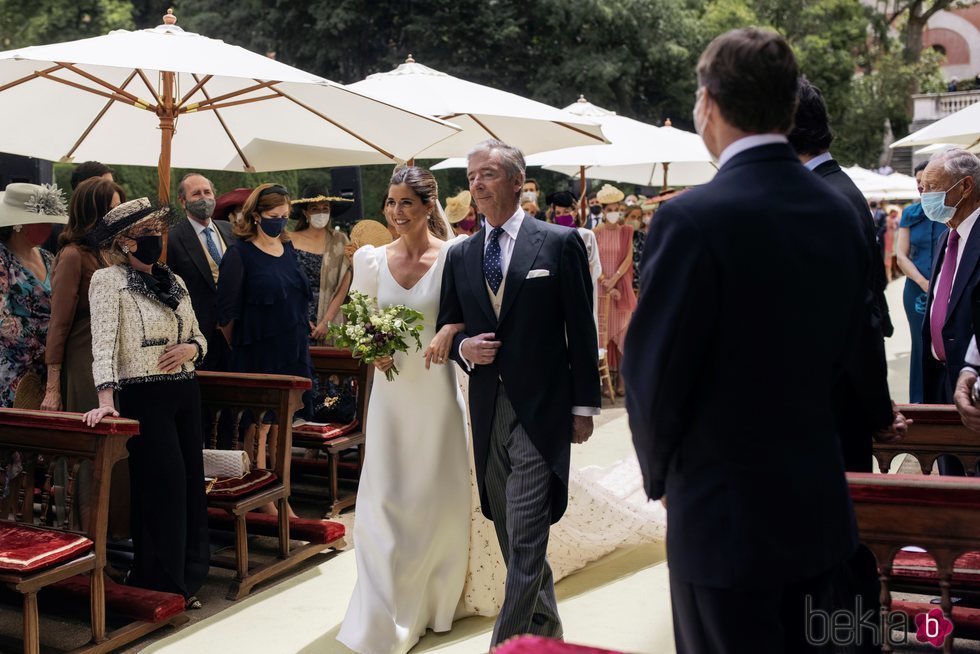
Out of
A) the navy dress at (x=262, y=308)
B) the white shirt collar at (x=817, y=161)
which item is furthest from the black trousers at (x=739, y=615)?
the navy dress at (x=262, y=308)

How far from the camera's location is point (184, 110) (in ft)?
20.7

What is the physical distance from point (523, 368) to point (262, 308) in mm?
3001

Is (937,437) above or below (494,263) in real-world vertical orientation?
below

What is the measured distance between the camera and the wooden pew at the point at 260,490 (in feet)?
18.9

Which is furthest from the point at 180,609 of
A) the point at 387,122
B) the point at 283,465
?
the point at 387,122

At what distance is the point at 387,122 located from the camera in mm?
6473

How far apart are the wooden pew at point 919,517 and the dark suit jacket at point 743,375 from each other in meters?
0.87

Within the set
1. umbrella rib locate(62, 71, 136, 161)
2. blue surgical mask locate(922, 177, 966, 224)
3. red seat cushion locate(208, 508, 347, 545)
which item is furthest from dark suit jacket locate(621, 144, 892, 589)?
umbrella rib locate(62, 71, 136, 161)

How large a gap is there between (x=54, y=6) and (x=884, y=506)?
3293 centimetres

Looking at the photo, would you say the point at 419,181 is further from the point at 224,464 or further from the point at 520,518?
the point at 224,464

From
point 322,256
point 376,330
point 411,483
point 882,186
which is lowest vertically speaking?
point 411,483

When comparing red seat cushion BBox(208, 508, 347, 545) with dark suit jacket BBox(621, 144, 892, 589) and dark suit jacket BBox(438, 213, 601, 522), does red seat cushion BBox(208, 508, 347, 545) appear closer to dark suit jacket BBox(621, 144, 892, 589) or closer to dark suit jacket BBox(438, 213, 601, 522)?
dark suit jacket BBox(438, 213, 601, 522)

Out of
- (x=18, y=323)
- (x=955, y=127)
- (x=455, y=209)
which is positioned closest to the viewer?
(x=18, y=323)

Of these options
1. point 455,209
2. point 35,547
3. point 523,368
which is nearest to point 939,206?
point 523,368
